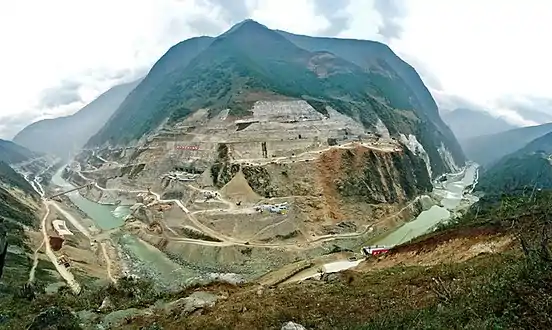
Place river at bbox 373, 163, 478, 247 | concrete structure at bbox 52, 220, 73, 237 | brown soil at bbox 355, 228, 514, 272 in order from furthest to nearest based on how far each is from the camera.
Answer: concrete structure at bbox 52, 220, 73, 237, river at bbox 373, 163, 478, 247, brown soil at bbox 355, 228, 514, 272

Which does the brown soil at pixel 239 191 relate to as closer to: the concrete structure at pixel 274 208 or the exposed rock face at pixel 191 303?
the concrete structure at pixel 274 208

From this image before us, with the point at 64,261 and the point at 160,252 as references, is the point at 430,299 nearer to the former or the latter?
the point at 64,261

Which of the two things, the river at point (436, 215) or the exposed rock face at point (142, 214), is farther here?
the exposed rock face at point (142, 214)

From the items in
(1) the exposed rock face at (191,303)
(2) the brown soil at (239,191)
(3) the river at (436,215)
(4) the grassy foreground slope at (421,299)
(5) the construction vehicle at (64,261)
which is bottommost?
(3) the river at (436,215)

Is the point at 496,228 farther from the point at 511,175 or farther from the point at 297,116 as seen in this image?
the point at 511,175

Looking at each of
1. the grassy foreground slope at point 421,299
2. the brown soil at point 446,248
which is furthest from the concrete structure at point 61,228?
the brown soil at point 446,248

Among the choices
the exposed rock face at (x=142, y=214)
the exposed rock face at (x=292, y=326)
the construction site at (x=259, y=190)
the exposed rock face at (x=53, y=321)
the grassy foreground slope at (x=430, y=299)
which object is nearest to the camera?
the grassy foreground slope at (x=430, y=299)

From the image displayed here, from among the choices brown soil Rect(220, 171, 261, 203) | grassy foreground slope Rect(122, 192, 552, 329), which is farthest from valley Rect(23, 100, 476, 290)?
grassy foreground slope Rect(122, 192, 552, 329)

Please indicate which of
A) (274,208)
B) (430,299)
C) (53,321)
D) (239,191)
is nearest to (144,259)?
(239,191)

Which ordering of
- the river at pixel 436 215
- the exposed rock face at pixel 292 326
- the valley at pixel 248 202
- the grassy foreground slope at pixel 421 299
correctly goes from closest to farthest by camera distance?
the grassy foreground slope at pixel 421 299 < the exposed rock face at pixel 292 326 < the valley at pixel 248 202 < the river at pixel 436 215

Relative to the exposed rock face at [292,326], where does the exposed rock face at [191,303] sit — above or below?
below

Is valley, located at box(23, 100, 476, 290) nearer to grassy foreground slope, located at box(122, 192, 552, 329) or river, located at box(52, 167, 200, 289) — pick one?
river, located at box(52, 167, 200, 289)
